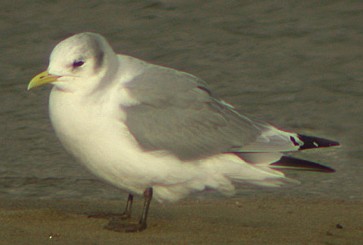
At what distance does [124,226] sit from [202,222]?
1.43ft

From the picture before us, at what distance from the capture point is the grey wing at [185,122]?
5746 mm

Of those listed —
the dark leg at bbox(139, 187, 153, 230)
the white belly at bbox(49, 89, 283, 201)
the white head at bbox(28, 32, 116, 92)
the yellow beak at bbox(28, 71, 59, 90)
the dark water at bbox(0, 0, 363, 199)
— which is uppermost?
the white head at bbox(28, 32, 116, 92)

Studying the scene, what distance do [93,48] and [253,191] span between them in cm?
170

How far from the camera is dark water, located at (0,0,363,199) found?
7.30 metres

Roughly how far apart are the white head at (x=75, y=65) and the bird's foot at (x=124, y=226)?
0.74 meters

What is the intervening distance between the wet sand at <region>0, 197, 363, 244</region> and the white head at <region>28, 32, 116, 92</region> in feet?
2.42

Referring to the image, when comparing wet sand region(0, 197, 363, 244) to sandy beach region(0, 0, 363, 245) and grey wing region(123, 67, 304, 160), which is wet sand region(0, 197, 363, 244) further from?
grey wing region(123, 67, 304, 160)

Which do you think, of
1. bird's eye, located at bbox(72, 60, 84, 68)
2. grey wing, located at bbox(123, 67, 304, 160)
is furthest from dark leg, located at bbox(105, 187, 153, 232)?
bird's eye, located at bbox(72, 60, 84, 68)

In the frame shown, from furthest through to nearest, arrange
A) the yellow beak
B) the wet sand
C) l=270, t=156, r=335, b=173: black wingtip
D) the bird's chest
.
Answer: l=270, t=156, r=335, b=173: black wingtip < the yellow beak < the bird's chest < the wet sand

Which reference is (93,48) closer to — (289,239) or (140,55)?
(289,239)

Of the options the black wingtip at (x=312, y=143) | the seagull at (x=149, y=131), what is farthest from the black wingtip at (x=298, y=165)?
the black wingtip at (x=312, y=143)

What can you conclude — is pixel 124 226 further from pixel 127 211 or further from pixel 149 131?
pixel 149 131

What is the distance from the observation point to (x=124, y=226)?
5.70 m

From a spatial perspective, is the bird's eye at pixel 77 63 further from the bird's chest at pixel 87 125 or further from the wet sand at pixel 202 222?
the wet sand at pixel 202 222
